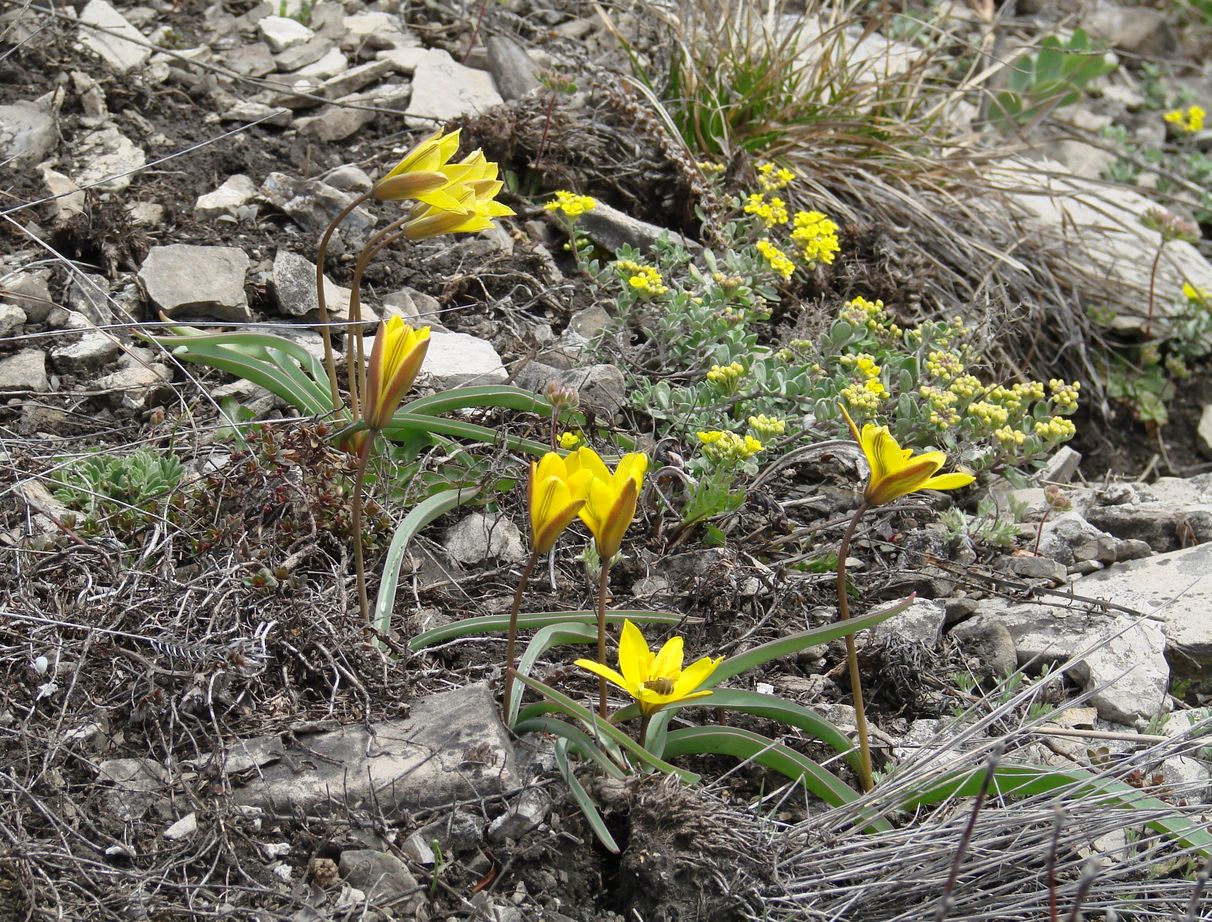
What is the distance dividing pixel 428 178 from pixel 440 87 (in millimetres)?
1900

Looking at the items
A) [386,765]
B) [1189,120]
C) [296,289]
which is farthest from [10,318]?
[1189,120]

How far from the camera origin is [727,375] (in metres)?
2.79


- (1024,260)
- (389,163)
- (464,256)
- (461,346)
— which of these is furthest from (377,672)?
(1024,260)

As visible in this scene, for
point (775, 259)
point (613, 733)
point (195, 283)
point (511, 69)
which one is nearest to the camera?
point (613, 733)

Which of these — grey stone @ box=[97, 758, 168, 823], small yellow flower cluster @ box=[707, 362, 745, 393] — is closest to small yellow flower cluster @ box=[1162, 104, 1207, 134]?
small yellow flower cluster @ box=[707, 362, 745, 393]

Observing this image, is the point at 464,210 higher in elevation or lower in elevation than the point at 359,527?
higher

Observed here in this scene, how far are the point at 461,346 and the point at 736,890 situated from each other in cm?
164

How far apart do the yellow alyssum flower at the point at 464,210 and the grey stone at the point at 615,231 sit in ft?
3.91

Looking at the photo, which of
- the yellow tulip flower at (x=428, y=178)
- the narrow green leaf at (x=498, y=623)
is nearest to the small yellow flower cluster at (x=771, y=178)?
the yellow tulip flower at (x=428, y=178)

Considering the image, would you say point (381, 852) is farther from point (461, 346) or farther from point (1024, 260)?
point (1024, 260)

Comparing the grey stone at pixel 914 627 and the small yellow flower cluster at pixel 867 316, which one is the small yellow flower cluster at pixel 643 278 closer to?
the small yellow flower cluster at pixel 867 316

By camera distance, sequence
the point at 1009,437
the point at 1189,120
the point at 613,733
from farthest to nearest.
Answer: the point at 1189,120, the point at 1009,437, the point at 613,733

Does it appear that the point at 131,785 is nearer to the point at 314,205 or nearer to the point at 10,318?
the point at 10,318

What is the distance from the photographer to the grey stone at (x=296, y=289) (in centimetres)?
304
